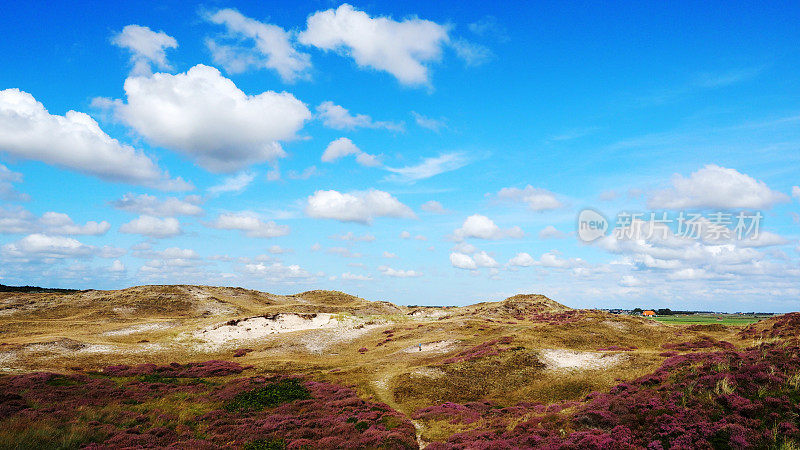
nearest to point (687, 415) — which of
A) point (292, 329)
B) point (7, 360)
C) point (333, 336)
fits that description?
point (333, 336)

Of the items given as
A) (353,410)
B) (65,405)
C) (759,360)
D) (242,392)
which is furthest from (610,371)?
(65,405)

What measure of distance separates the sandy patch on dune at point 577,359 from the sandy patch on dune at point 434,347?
16606 mm

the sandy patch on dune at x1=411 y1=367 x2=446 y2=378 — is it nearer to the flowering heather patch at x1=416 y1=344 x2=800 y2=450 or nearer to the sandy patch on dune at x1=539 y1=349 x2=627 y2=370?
the sandy patch on dune at x1=539 y1=349 x2=627 y2=370

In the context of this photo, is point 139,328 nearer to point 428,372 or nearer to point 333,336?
point 333,336

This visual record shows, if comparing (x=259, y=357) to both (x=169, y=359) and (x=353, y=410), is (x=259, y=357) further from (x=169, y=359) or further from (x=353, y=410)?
(x=353, y=410)

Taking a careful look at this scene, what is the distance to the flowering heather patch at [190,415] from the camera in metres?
26.8

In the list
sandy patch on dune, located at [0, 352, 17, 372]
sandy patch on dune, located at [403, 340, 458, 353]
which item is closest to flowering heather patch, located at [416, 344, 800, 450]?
sandy patch on dune, located at [403, 340, 458, 353]

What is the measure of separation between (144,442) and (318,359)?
1526 inches

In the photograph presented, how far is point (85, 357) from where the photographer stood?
5594 centimetres

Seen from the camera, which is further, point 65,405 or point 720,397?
point 65,405

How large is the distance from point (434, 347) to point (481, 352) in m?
12.5

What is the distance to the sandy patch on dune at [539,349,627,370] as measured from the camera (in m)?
44.3

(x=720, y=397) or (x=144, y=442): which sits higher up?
(x=720, y=397)

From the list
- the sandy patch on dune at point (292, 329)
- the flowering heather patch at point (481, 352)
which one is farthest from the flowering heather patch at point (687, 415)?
the sandy patch on dune at point (292, 329)
